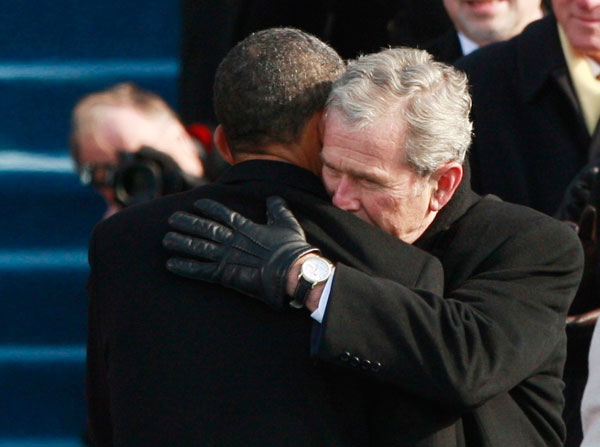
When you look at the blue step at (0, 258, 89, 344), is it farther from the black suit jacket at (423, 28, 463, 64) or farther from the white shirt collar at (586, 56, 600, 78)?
the white shirt collar at (586, 56, 600, 78)

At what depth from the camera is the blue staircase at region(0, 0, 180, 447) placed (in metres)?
5.25

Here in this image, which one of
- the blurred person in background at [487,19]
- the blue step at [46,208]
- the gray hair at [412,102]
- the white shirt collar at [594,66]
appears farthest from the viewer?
the blue step at [46,208]

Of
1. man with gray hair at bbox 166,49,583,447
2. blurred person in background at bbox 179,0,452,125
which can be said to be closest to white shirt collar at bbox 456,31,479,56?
blurred person in background at bbox 179,0,452,125

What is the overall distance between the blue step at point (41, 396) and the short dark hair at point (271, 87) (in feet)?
9.82

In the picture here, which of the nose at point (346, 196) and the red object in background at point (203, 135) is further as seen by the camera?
the red object in background at point (203, 135)

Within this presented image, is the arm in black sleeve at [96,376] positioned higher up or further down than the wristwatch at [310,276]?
further down

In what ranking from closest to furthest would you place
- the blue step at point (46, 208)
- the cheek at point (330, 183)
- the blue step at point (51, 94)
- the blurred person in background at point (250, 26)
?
the cheek at point (330, 183), the blurred person in background at point (250, 26), the blue step at point (46, 208), the blue step at point (51, 94)

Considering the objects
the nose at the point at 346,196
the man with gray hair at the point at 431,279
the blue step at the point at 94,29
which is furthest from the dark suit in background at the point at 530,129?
the blue step at the point at 94,29

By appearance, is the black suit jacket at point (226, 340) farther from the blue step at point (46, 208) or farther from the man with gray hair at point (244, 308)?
the blue step at point (46, 208)

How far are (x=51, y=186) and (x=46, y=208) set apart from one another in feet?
0.32

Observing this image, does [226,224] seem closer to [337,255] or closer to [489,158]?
[337,255]

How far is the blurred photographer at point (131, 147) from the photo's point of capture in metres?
3.60

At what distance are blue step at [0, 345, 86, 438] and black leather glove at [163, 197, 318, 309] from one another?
9.87 feet

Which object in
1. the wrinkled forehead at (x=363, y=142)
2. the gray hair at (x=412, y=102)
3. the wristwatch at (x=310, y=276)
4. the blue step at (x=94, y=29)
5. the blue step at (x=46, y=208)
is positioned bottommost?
the blue step at (x=46, y=208)
